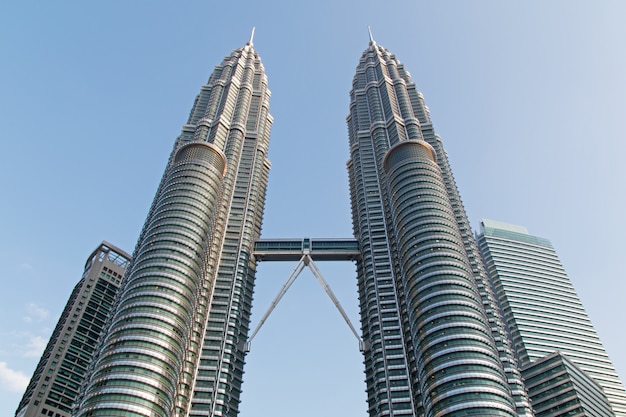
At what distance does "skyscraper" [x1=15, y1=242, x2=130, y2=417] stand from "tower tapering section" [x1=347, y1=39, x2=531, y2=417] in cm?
8416

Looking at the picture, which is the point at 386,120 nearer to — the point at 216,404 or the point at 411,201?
the point at 411,201

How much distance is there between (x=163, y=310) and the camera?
4542 inches

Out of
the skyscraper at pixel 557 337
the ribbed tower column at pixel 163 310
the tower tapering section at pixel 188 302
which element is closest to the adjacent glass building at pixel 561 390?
the skyscraper at pixel 557 337

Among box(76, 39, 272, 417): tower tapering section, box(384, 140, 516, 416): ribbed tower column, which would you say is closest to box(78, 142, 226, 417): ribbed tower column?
box(76, 39, 272, 417): tower tapering section

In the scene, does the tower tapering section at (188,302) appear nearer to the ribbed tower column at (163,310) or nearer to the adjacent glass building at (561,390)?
the ribbed tower column at (163,310)

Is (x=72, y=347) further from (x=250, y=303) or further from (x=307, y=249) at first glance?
(x=307, y=249)

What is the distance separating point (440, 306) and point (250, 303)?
186 feet

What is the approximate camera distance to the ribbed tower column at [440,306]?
332ft

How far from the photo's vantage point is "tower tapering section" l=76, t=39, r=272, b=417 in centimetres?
10412

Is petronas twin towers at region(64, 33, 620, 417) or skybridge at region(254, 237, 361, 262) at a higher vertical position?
skybridge at region(254, 237, 361, 262)

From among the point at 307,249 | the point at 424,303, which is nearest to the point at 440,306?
the point at 424,303

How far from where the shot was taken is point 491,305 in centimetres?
13188

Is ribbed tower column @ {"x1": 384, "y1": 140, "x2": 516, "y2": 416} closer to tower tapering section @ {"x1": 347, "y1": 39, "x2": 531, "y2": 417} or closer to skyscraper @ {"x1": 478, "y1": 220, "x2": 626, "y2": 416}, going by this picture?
tower tapering section @ {"x1": 347, "y1": 39, "x2": 531, "y2": 417}

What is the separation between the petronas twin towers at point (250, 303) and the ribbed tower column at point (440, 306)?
11.1 inches
